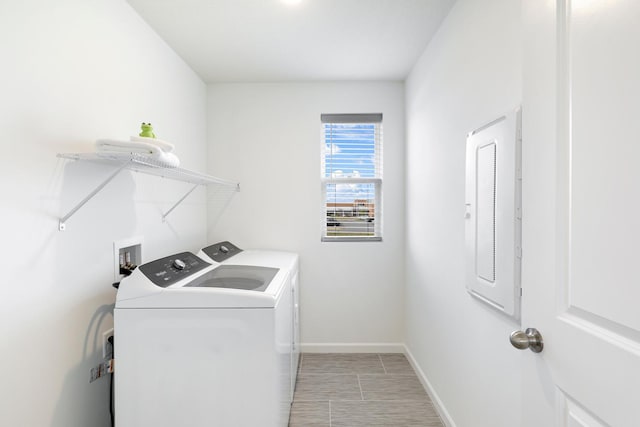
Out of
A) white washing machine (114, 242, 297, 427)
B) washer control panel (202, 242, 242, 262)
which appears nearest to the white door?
white washing machine (114, 242, 297, 427)

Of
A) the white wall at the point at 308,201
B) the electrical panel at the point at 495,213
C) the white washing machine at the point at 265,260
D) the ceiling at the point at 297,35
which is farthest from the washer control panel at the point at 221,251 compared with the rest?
the electrical panel at the point at 495,213

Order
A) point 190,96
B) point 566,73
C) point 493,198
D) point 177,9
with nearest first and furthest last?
point 566,73 < point 493,198 < point 177,9 < point 190,96

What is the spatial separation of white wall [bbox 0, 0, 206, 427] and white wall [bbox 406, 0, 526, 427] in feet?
5.89

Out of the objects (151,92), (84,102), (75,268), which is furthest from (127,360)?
(151,92)

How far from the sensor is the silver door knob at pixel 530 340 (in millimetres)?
831

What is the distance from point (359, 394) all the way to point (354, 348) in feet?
2.22

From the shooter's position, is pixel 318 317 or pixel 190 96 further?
pixel 318 317

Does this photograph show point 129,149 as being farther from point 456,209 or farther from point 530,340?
point 456,209

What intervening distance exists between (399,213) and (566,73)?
2.33 m

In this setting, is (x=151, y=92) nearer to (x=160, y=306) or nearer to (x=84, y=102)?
(x=84, y=102)

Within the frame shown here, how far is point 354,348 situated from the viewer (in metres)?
3.04

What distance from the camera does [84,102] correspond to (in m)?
1.50

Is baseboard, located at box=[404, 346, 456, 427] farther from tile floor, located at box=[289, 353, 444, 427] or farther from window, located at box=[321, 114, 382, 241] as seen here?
window, located at box=[321, 114, 382, 241]

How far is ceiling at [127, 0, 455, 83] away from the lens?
74.7 inches
